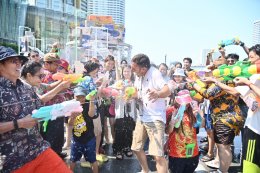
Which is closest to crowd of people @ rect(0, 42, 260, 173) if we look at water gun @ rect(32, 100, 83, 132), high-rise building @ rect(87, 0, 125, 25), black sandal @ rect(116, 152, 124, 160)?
water gun @ rect(32, 100, 83, 132)

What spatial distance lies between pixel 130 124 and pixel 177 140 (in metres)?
1.73

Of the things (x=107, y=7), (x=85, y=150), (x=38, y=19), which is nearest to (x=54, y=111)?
(x=85, y=150)

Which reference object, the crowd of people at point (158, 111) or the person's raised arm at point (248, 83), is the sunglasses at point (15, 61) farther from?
the person's raised arm at point (248, 83)

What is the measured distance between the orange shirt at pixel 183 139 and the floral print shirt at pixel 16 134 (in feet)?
6.17

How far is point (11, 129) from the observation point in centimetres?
217

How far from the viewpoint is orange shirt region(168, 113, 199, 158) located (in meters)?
3.62

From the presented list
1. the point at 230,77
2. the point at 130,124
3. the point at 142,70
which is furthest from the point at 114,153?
the point at 230,77

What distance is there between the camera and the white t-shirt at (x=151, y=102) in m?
3.77

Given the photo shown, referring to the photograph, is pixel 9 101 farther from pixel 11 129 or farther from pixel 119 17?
pixel 119 17

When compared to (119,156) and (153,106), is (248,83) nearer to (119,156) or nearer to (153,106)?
(153,106)

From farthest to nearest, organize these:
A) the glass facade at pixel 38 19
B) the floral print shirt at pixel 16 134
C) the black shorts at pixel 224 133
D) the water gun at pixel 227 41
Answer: the glass facade at pixel 38 19 → the water gun at pixel 227 41 → the black shorts at pixel 224 133 → the floral print shirt at pixel 16 134

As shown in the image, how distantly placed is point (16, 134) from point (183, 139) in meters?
2.21

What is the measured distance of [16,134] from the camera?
2.29 metres

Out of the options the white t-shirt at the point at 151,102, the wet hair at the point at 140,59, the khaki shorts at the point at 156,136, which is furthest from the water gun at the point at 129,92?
the khaki shorts at the point at 156,136
